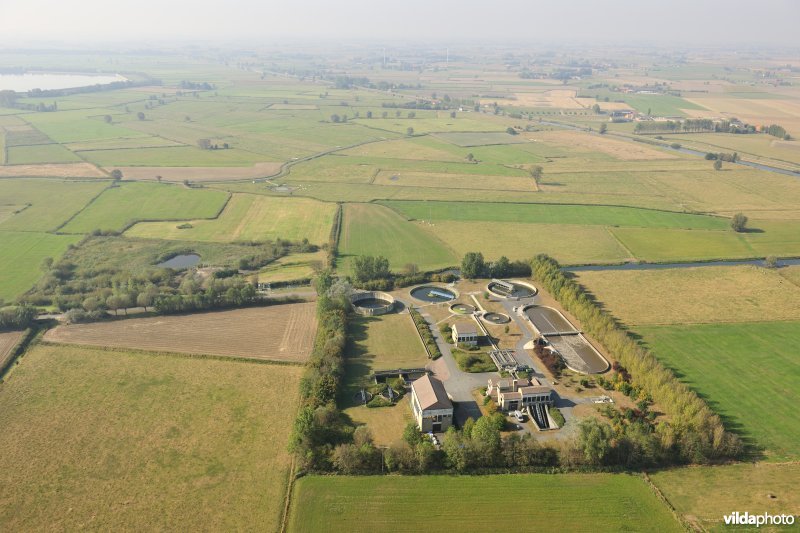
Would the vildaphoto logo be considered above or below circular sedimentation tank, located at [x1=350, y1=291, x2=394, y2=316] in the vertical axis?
below

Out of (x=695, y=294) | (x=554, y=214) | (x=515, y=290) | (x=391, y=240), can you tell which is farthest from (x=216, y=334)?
(x=554, y=214)

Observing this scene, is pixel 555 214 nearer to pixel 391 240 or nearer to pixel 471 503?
pixel 391 240

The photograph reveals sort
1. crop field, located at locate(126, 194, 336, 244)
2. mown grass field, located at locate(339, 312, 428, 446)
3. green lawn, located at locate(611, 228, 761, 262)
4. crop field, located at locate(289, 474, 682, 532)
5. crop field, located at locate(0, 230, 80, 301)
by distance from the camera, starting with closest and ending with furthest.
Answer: crop field, located at locate(289, 474, 682, 532), mown grass field, located at locate(339, 312, 428, 446), crop field, located at locate(0, 230, 80, 301), green lawn, located at locate(611, 228, 761, 262), crop field, located at locate(126, 194, 336, 244)

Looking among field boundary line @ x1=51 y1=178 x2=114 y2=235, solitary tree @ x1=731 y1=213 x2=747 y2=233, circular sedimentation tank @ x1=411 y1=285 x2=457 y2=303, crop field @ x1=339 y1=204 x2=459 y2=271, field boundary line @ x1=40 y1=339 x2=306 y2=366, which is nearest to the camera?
field boundary line @ x1=40 y1=339 x2=306 y2=366

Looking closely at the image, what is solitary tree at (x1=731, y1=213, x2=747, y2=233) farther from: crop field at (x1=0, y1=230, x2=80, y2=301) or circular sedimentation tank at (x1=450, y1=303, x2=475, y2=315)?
crop field at (x1=0, y1=230, x2=80, y2=301)

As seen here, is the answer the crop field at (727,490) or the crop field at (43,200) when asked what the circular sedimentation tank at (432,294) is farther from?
the crop field at (43,200)

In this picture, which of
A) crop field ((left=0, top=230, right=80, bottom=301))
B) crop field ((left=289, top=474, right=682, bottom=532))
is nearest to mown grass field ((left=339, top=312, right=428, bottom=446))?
crop field ((left=289, top=474, right=682, bottom=532))
